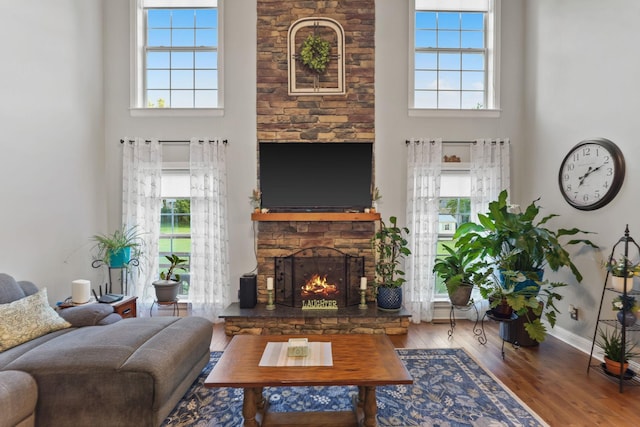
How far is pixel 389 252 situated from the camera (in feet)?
15.0

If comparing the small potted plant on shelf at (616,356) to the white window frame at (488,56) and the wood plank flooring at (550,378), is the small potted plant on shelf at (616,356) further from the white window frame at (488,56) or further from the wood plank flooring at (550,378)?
the white window frame at (488,56)

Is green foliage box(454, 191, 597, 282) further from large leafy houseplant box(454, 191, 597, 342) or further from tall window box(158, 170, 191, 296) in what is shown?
tall window box(158, 170, 191, 296)

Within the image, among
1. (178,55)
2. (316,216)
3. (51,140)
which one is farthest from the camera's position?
(178,55)

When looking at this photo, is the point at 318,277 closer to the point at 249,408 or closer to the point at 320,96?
the point at 320,96

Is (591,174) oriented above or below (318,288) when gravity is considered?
above

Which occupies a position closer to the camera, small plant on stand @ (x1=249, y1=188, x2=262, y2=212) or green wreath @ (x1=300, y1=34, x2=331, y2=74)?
green wreath @ (x1=300, y1=34, x2=331, y2=74)

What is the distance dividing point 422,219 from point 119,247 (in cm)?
382

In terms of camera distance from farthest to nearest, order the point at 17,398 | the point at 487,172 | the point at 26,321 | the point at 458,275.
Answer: the point at 487,172
the point at 458,275
the point at 26,321
the point at 17,398

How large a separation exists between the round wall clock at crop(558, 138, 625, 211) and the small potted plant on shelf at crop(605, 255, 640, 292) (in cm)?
74

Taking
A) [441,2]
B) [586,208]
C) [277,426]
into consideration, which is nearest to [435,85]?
[441,2]

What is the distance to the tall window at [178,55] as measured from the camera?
4.99 meters

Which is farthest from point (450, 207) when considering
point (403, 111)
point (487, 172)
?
point (403, 111)

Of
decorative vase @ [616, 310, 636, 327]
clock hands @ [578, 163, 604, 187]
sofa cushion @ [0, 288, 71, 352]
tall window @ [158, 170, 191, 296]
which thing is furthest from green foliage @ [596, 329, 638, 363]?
tall window @ [158, 170, 191, 296]

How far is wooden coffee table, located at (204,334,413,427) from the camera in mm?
2113
